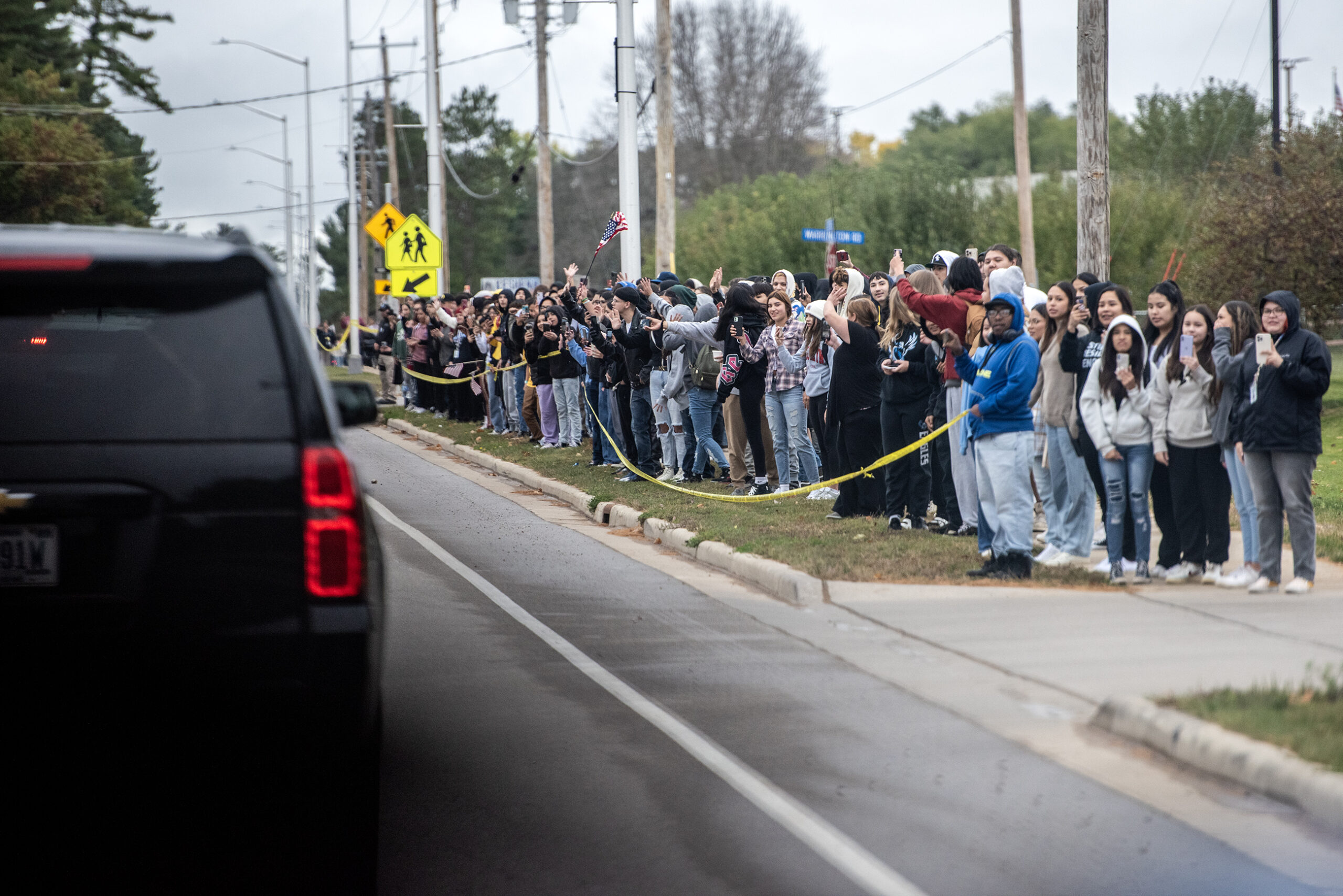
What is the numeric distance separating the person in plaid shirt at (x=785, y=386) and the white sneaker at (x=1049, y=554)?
3430 mm

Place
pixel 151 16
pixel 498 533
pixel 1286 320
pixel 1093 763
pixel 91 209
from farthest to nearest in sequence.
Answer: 1. pixel 151 16
2. pixel 91 209
3. pixel 498 533
4. pixel 1286 320
5. pixel 1093 763

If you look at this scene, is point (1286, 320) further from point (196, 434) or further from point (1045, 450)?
point (196, 434)

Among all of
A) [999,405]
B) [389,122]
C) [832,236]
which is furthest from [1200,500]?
[389,122]

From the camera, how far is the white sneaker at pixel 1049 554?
10.8 meters

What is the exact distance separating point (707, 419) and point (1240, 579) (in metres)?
6.72

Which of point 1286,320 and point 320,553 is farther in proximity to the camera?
point 1286,320

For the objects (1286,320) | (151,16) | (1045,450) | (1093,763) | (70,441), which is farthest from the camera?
(151,16)

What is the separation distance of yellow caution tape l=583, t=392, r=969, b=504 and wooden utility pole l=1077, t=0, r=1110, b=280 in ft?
10.9

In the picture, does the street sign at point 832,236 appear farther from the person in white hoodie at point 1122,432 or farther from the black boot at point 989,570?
the black boot at point 989,570

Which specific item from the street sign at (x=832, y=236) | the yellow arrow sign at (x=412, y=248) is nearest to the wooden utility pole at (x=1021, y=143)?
the street sign at (x=832, y=236)

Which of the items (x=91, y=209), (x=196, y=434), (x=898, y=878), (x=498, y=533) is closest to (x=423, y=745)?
(x=898, y=878)

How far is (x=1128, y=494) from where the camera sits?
393 inches

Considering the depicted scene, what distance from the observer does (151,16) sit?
67.8m

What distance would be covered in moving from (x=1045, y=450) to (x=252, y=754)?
798 cm
